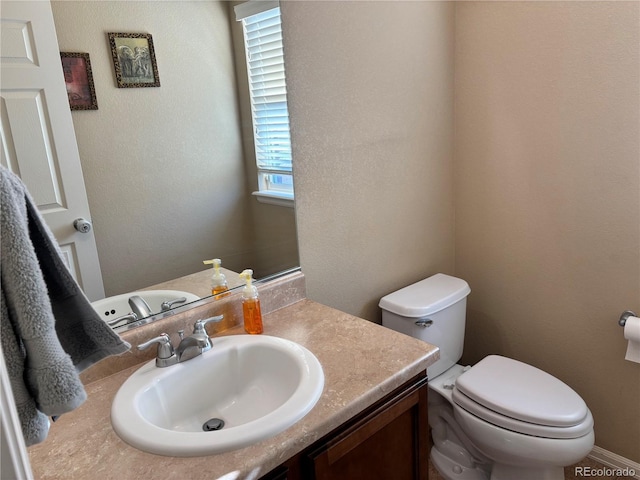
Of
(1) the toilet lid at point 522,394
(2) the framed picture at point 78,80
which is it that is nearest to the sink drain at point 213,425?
(2) the framed picture at point 78,80

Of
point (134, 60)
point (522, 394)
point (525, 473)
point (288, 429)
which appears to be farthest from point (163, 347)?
point (525, 473)

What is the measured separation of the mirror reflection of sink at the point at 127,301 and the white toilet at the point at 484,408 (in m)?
0.83

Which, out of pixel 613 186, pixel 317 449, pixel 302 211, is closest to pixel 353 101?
pixel 302 211

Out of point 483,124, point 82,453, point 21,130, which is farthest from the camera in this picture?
point 483,124

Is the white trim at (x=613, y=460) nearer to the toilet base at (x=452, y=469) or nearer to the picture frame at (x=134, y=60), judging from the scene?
the toilet base at (x=452, y=469)

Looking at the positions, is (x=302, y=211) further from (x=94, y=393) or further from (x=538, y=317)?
(x=538, y=317)

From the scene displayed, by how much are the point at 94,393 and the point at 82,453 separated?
0.74 feet

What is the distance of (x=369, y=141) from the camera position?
177 cm

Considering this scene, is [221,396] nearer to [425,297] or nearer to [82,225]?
[82,225]

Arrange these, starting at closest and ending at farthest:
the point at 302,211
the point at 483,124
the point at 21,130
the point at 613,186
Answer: the point at 21,130 → the point at 302,211 → the point at 613,186 → the point at 483,124

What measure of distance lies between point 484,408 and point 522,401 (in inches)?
5.0

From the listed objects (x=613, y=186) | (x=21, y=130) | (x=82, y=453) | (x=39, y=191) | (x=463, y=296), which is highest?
(x=21, y=130)

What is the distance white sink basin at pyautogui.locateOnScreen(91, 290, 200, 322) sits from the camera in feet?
4.03

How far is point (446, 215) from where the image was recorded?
2.19 m
